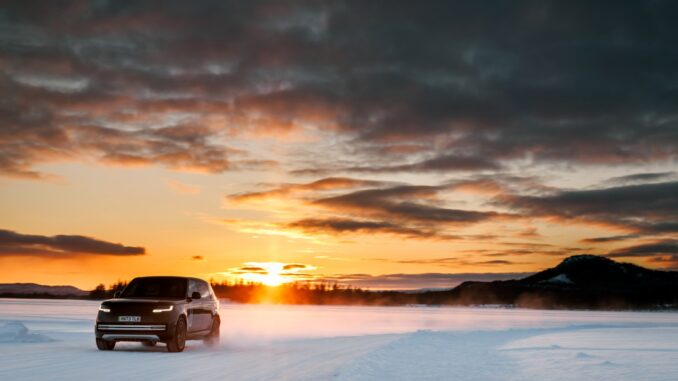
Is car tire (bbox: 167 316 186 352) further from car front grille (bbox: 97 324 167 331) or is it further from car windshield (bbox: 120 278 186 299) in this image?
car windshield (bbox: 120 278 186 299)

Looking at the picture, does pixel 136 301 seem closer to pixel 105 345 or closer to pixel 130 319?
pixel 130 319

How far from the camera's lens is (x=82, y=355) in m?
19.4

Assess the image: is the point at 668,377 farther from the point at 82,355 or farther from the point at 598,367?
the point at 82,355

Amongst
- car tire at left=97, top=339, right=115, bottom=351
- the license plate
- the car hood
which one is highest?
the car hood

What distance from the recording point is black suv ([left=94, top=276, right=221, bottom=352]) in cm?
2077

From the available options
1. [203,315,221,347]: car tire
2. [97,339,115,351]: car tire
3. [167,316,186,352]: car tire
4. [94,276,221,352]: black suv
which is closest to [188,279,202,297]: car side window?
[94,276,221,352]: black suv

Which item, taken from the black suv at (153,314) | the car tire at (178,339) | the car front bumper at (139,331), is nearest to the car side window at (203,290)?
the black suv at (153,314)

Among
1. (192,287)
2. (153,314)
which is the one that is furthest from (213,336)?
(153,314)

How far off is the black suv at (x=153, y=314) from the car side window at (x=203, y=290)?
2.26 ft

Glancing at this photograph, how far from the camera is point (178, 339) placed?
21.1 m

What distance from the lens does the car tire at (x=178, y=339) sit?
20.9 m

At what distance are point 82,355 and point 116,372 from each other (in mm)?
5159

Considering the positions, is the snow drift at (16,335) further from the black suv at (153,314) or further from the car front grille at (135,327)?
the car front grille at (135,327)

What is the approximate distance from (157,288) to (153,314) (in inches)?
70.1
